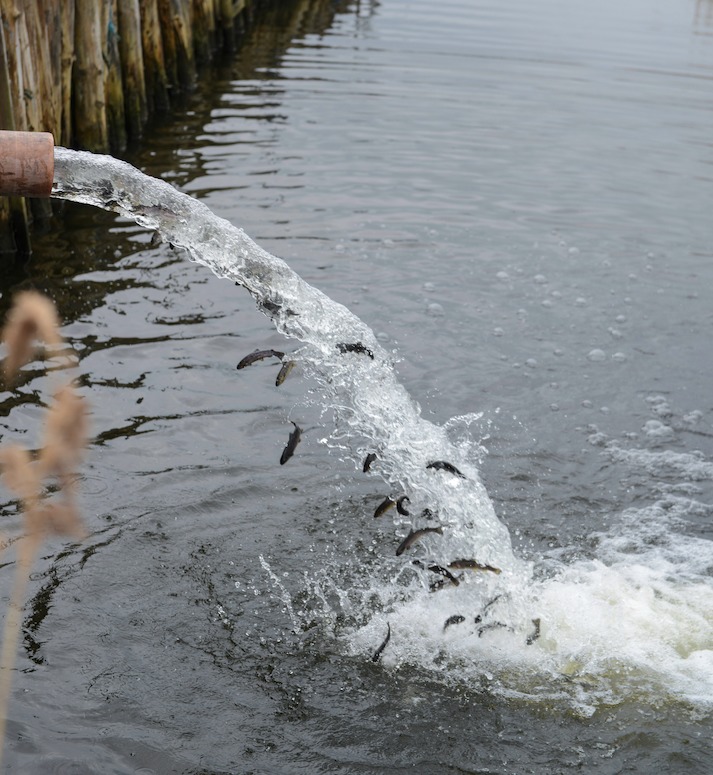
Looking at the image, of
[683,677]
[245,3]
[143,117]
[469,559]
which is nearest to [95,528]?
[469,559]

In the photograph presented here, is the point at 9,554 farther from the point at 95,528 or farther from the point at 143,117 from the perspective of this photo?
the point at 143,117

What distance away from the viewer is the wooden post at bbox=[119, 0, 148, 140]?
537 inches

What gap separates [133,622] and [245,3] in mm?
18921

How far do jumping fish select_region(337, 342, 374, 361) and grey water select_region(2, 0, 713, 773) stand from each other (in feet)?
0.68

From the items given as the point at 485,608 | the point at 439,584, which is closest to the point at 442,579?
the point at 439,584

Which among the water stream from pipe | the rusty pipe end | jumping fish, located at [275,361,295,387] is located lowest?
the water stream from pipe

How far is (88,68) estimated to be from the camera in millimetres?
11906

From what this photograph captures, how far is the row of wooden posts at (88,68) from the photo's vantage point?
32.2 ft

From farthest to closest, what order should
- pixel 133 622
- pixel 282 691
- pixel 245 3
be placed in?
pixel 245 3 → pixel 133 622 → pixel 282 691

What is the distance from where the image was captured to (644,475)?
745cm

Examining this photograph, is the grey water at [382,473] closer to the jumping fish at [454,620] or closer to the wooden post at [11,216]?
the jumping fish at [454,620]

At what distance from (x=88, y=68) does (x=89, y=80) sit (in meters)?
0.15

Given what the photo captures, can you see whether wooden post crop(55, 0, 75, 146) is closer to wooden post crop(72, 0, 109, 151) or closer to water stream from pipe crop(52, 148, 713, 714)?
wooden post crop(72, 0, 109, 151)

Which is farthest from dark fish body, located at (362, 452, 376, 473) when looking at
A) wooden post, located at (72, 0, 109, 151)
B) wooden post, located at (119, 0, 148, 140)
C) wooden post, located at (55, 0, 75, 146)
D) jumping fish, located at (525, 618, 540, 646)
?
wooden post, located at (119, 0, 148, 140)
